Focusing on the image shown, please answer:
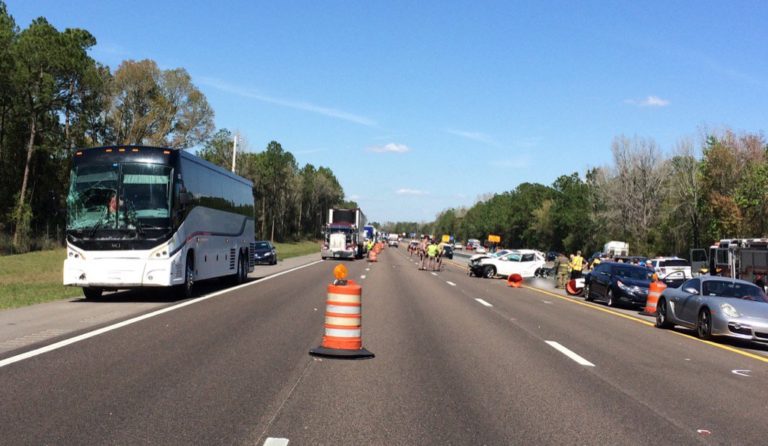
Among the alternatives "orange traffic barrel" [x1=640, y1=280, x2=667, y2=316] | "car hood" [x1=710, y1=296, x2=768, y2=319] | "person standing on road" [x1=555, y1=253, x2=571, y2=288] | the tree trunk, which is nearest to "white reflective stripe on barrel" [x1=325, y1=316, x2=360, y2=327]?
"car hood" [x1=710, y1=296, x2=768, y2=319]

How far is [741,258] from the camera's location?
31.3 metres

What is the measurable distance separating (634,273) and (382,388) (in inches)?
661

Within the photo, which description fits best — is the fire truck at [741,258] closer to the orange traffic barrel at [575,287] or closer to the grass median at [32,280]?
the orange traffic barrel at [575,287]

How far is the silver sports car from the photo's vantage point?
13.4 metres

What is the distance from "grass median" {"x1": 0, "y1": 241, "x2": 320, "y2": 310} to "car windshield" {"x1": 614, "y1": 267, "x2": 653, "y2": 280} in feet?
54.1

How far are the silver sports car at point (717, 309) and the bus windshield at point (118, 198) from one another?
12.1 m

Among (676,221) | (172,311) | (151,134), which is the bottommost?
(172,311)

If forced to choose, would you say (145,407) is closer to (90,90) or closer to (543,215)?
(90,90)

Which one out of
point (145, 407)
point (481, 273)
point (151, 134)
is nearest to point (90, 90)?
point (151, 134)

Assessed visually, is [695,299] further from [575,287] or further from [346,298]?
[575,287]

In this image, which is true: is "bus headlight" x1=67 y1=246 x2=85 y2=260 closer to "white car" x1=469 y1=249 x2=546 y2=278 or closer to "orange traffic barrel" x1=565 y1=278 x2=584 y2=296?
"orange traffic barrel" x1=565 y1=278 x2=584 y2=296

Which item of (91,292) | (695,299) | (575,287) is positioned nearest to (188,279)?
(91,292)

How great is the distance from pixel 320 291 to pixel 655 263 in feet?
86.1

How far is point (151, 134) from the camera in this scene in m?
67.2
